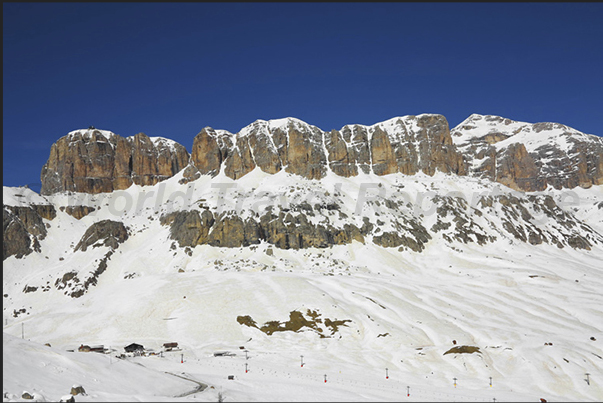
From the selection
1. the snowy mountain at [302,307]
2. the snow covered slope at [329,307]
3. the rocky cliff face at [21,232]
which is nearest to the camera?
the snowy mountain at [302,307]

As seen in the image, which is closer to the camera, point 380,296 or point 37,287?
point 380,296

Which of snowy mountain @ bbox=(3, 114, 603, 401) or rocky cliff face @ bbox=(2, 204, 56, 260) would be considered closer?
snowy mountain @ bbox=(3, 114, 603, 401)

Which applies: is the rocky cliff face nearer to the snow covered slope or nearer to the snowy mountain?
the snowy mountain

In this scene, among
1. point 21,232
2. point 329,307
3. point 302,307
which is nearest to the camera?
point 329,307

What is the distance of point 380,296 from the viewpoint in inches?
4884

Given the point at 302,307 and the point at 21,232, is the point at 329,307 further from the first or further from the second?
the point at 21,232

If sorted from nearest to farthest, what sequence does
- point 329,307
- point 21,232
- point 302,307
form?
1. point 329,307
2. point 302,307
3. point 21,232

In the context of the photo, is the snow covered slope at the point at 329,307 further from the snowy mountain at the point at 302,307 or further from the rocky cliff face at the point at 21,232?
the rocky cliff face at the point at 21,232

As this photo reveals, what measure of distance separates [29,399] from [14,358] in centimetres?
890

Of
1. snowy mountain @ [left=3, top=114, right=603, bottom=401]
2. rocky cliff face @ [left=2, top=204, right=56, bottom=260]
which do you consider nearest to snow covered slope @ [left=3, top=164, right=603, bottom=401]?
snowy mountain @ [left=3, top=114, right=603, bottom=401]

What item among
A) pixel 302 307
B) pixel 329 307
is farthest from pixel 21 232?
pixel 329 307

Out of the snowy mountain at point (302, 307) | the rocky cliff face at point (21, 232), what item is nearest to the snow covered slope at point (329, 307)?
the snowy mountain at point (302, 307)

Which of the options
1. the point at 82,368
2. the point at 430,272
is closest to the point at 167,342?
the point at 82,368

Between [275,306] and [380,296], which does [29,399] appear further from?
[380,296]
